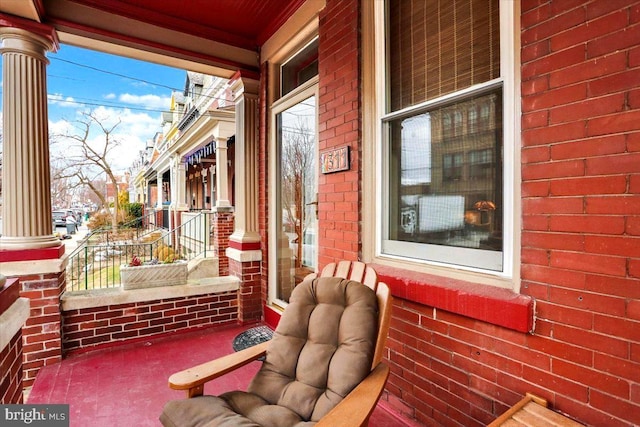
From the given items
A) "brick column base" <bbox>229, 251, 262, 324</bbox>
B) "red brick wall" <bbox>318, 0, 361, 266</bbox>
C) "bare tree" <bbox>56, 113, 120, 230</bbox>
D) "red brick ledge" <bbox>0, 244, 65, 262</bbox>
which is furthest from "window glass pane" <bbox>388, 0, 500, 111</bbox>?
"bare tree" <bbox>56, 113, 120, 230</bbox>

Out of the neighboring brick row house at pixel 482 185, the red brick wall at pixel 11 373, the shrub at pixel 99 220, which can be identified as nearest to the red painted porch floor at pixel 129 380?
the red brick wall at pixel 11 373

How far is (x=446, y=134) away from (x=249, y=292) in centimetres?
272

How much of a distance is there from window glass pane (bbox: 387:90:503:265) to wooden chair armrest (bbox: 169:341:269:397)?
116 cm

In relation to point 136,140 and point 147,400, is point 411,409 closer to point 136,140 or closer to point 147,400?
point 147,400

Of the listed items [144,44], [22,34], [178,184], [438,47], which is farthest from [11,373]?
[178,184]

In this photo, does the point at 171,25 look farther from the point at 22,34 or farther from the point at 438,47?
the point at 438,47

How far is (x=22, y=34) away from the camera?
8.77ft

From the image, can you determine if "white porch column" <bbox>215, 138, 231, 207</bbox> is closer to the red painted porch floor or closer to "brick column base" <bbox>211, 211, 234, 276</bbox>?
"brick column base" <bbox>211, 211, 234, 276</bbox>

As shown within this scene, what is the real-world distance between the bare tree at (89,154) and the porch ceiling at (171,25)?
9838 millimetres

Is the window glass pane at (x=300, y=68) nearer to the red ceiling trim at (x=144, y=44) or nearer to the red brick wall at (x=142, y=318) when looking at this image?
the red ceiling trim at (x=144, y=44)

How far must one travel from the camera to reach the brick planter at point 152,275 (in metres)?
3.26

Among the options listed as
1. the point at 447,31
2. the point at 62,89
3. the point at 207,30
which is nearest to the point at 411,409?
the point at 447,31

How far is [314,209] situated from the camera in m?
3.08

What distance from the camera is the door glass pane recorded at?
3.12m
